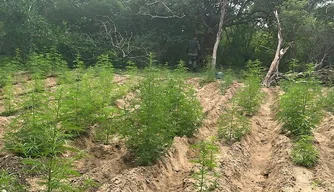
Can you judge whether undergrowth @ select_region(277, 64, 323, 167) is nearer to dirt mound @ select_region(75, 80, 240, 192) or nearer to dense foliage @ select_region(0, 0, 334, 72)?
dirt mound @ select_region(75, 80, 240, 192)

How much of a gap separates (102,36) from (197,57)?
18.6ft

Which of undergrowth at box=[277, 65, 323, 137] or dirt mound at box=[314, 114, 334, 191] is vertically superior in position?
undergrowth at box=[277, 65, 323, 137]

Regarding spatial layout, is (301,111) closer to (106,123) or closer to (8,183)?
(106,123)

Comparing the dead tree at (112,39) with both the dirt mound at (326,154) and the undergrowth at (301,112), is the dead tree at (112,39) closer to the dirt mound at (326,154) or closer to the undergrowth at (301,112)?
the dirt mound at (326,154)

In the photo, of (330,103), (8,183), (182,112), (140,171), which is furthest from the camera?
(330,103)

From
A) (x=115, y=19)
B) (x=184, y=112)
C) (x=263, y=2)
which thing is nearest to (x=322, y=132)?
(x=184, y=112)

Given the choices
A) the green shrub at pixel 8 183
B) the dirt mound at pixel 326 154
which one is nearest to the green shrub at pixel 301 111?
the dirt mound at pixel 326 154

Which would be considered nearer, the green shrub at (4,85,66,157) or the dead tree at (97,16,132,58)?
the green shrub at (4,85,66,157)

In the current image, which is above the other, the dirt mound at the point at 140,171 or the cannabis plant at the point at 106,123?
the cannabis plant at the point at 106,123

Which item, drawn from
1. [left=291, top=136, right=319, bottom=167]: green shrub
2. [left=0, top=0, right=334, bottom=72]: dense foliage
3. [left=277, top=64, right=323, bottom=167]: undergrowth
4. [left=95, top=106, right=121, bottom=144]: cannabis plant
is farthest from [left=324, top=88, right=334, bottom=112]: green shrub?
[left=0, top=0, right=334, bottom=72]: dense foliage

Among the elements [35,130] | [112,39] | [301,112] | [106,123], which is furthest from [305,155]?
[112,39]

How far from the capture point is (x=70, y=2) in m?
23.9

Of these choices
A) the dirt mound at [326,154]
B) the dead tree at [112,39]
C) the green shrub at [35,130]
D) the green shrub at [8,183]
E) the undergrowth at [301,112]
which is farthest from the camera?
the dead tree at [112,39]

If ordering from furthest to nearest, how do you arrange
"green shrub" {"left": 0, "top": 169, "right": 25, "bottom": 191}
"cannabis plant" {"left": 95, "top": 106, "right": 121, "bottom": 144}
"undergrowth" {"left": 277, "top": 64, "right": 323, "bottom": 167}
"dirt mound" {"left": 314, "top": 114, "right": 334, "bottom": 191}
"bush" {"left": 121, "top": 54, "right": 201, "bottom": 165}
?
1. "undergrowth" {"left": 277, "top": 64, "right": 323, "bottom": 167}
2. "cannabis plant" {"left": 95, "top": 106, "right": 121, "bottom": 144}
3. "dirt mound" {"left": 314, "top": 114, "right": 334, "bottom": 191}
4. "bush" {"left": 121, "top": 54, "right": 201, "bottom": 165}
5. "green shrub" {"left": 0, "top": 169, "right": 25, "bottom": 191}
